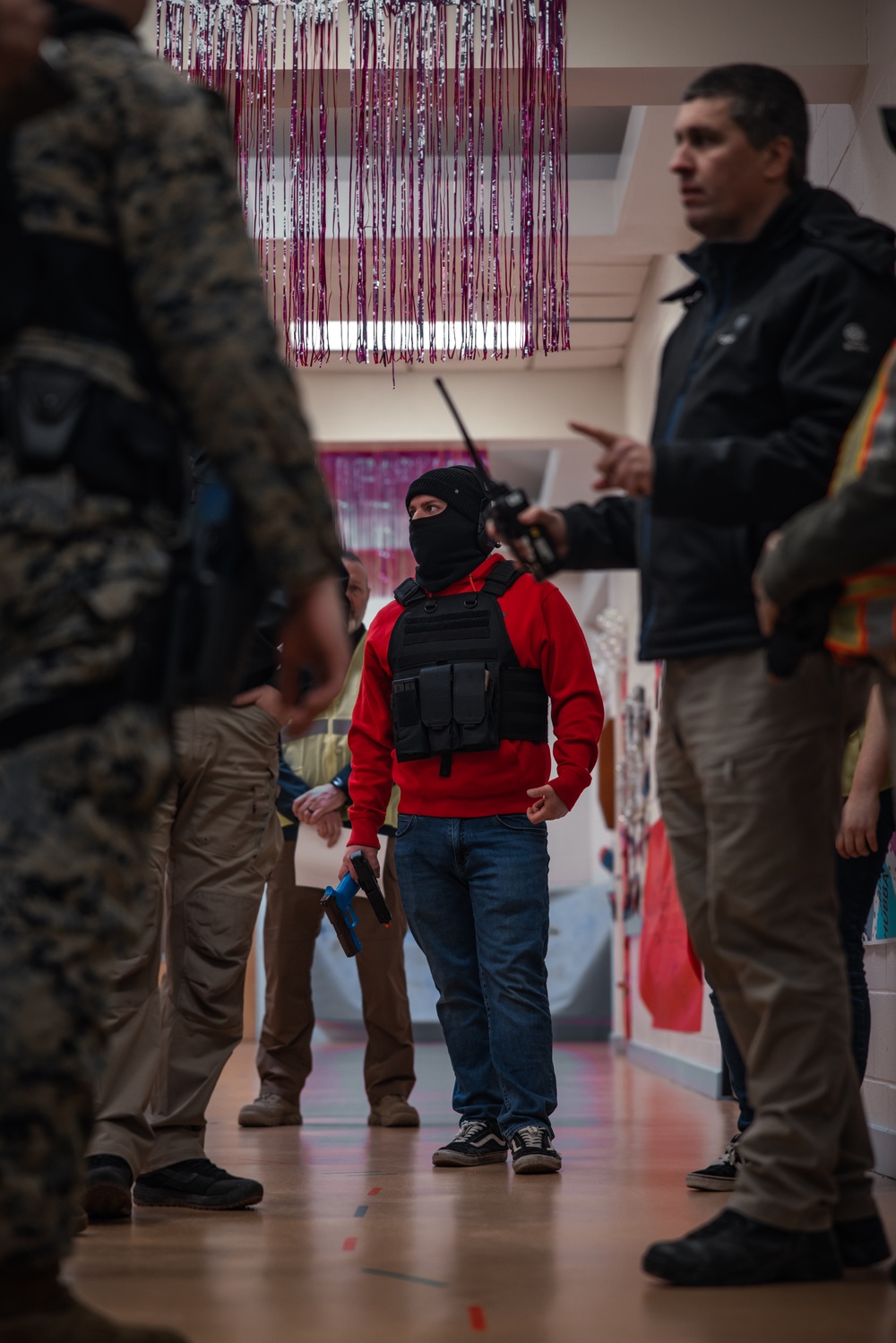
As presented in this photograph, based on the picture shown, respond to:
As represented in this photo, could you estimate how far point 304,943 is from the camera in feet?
14.9

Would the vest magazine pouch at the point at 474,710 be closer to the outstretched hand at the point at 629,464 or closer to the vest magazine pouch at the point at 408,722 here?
the vest magazine pouch at the point at 408,722

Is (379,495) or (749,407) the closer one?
(749,407)

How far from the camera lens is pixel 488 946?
126 inches

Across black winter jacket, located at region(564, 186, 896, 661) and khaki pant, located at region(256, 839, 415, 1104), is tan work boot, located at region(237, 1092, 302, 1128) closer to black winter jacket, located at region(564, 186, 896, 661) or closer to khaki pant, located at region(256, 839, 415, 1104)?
khaki pant, located at region(256, 839, 415, 1104)

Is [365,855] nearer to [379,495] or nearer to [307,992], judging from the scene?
[307,992]

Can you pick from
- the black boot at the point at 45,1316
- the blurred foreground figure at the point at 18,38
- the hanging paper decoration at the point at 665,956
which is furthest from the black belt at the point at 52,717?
the hanging paper decoration at the point at 665,956

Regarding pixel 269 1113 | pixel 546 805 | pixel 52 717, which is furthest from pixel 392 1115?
pixel 52 717

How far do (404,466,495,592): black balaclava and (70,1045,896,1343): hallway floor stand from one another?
1.35 m

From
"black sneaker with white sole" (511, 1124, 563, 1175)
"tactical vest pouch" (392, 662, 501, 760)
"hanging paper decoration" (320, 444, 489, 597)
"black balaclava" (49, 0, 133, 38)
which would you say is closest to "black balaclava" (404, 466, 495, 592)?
"tactical vest pouch" (392, 662, 501, 760)

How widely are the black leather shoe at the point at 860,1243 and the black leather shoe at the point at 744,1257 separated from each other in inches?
4.0

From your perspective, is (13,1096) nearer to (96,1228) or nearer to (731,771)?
(731,771)

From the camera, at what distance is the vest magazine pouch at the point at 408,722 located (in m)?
3.33

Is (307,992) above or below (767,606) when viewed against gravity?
below

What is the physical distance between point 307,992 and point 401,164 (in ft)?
8.32
